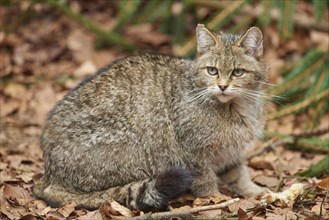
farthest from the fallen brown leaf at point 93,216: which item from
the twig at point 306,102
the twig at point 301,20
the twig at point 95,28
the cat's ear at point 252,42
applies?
the twig at point 301,20

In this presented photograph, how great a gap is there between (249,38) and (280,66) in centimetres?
306

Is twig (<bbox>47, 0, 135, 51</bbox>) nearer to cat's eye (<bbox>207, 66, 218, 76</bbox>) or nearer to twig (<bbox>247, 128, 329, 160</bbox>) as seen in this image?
twig (<bbox>247, 128, 329, 160</bbox>)

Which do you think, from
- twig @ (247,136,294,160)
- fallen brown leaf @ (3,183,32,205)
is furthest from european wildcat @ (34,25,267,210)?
twig @ (247,136,294,160)

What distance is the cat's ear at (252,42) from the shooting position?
448 centimetres

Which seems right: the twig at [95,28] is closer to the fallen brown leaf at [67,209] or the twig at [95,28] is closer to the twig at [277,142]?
the twig at [277,142]

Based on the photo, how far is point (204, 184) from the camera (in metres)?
4.59

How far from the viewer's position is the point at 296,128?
6.69 meters

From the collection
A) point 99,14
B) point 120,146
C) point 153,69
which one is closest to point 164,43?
point 99,14

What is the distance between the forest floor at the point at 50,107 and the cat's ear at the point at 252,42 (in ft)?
3.65

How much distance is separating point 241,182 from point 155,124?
2.98ft

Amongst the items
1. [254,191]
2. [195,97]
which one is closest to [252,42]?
[195,97]

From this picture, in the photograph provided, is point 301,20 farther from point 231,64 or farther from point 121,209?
point 121,209

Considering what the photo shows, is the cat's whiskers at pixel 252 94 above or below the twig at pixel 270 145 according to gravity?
above

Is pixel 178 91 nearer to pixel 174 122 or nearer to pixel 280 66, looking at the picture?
pixel 174 122
